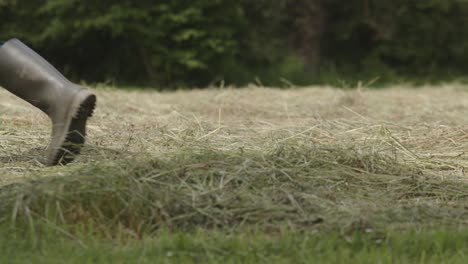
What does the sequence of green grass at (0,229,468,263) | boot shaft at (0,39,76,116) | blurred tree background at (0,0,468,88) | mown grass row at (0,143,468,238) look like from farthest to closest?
blurred tree background at (0,0,468,88), boot shaft at (0,39,76,116), mown grass row at (0,143,468,238), green grass at (0,229,468,263)

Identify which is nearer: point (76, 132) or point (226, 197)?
point (226, 197)

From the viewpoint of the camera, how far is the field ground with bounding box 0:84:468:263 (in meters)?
3.07

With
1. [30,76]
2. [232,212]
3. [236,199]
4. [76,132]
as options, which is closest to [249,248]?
[232,212]

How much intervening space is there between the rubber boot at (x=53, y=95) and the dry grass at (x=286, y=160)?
0.35ft

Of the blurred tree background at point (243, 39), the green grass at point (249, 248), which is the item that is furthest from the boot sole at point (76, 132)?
the blurred tree background at point (243, 39)

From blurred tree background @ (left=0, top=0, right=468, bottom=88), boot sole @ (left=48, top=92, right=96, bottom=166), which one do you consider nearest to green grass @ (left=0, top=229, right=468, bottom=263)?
boot sole @ (left=48, top=92, right=96, bottom=166)

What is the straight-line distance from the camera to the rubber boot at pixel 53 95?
4012 millimetres

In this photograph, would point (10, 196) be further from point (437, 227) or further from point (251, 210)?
point (437, 227)

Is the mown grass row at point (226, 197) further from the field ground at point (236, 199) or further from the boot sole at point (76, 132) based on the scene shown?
the boot sole at point (76, 132)

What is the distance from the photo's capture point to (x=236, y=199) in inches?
138

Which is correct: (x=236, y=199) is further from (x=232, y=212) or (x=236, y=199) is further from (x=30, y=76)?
(x=30, y=76)

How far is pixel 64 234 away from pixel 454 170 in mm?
2165

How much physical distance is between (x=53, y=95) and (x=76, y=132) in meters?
0.21

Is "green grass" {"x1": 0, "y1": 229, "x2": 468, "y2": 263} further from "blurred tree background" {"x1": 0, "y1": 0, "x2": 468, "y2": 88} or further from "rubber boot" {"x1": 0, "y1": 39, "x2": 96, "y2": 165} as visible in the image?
"blurred tree background" {"x1": 0, "y1": 0, "x2": 468, "y2": 88}
